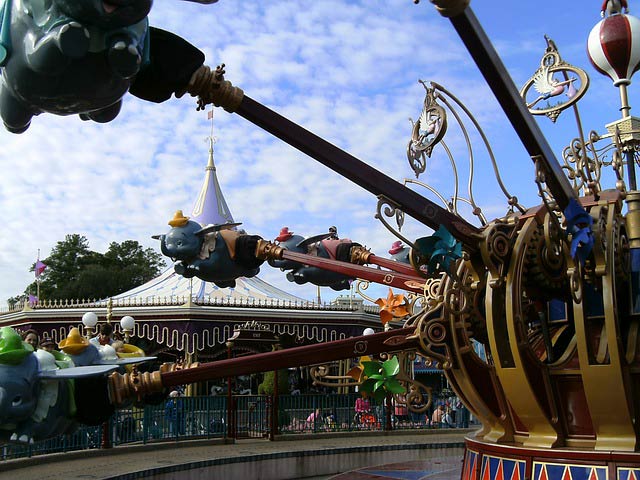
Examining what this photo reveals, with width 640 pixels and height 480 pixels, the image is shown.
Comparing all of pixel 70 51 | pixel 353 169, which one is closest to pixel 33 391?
pixel 70 51

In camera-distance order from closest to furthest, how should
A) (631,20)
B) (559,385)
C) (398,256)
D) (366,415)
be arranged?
(559,385), (631,20), (398,256), (366,415)

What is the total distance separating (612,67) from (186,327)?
635 inches

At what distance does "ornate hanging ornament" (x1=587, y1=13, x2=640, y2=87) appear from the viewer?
662cm

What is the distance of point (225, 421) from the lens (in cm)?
1344

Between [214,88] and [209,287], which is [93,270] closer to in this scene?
[209,287]

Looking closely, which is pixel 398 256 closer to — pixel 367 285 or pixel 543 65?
pixel 367 285

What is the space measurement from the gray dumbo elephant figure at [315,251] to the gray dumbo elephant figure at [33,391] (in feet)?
11.2

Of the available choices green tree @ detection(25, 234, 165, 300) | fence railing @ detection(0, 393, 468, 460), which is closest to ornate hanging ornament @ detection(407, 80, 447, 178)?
fence railing @ detection(0, 393, 468, 460)

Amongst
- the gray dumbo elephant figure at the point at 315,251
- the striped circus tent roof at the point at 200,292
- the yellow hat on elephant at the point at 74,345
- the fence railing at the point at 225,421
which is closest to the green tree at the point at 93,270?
the striped circus tent roof at the point at 200,292

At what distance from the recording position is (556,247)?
5.36m

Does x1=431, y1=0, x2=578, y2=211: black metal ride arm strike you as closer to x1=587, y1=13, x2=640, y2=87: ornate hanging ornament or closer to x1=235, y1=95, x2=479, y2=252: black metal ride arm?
x1=235, y1=95, x2=479, y2=252: black metal ride arm

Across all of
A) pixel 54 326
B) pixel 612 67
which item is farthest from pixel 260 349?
pixel 612 67

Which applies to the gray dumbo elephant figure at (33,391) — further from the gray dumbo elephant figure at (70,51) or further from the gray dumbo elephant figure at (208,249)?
the gray dumbo elephant figure at (208,249)

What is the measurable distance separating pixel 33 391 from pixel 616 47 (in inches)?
235
